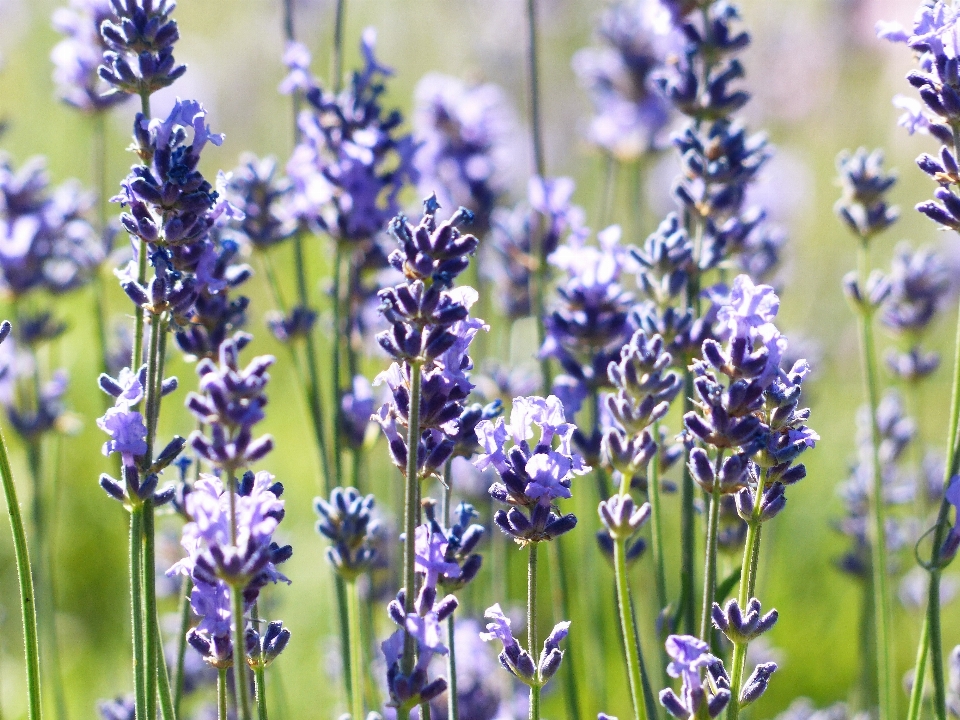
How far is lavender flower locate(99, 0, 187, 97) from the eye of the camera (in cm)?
140

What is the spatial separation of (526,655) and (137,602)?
19.5 inches

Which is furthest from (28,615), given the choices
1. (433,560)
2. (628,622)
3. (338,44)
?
(338,44)

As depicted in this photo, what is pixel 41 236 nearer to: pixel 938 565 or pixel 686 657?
pixel 686 657

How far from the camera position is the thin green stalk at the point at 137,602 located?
1.31 m

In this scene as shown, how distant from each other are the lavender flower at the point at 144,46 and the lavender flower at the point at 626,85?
181cm

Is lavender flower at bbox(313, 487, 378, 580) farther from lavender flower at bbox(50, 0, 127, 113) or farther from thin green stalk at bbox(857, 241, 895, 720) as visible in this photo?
lavender flower at bbox(50, 0, 127, 113)

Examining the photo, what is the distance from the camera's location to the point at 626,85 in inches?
125

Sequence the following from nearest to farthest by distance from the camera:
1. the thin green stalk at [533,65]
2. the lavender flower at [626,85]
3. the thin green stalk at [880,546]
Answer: the thin green stalk at [880,546]
the thin green stalk at [533,65]
the lavender flower at [626,85]

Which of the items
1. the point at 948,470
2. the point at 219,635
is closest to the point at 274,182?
the point at 219,635

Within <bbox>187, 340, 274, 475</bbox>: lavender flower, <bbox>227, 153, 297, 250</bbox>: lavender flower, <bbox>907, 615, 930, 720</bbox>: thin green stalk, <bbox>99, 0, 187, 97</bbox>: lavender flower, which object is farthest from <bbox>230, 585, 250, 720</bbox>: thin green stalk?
<bbox>227, 153, 297, 250</bbox>: lavender flower

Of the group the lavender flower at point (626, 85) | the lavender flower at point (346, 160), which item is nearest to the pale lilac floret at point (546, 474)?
the lavender flower at point (346, 160)

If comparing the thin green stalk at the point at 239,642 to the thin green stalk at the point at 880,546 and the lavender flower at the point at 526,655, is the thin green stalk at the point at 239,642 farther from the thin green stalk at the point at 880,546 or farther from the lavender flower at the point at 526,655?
the thin green stalk at the point at 880,546

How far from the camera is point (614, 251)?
1.80 m

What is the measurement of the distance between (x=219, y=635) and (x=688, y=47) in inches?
53.0
